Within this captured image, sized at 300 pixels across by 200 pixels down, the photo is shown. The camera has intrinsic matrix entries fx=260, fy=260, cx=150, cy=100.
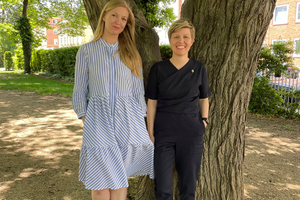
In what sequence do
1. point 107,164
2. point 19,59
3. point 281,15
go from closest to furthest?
point 107,164, point 281,15, point 19,59

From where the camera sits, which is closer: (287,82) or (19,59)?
(287,82)

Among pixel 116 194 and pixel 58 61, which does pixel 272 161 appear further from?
pixel 58 61

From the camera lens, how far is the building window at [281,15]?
19484mm

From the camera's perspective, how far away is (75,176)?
13.0 ft

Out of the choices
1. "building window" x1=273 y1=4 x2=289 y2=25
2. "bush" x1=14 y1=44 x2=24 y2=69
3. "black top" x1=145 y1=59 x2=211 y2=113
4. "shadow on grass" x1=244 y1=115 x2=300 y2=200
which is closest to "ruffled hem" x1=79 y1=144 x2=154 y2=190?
"black top" x1=145 y1=59 x2=211 y2=113

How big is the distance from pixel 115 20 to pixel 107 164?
1.17 meters

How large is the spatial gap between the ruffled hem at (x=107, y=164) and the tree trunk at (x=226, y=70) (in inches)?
32.0

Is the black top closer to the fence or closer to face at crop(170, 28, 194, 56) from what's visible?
face at crop(170, 28, 194, 56)

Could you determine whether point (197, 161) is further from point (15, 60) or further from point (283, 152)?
point (15, 60)

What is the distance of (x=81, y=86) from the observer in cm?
214

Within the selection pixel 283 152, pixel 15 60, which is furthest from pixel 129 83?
pixel 15 60

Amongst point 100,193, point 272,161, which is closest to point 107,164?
point 100,193

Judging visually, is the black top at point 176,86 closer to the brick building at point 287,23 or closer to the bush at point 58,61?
the bush at point 58,61

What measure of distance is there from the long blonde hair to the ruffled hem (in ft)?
2.17
